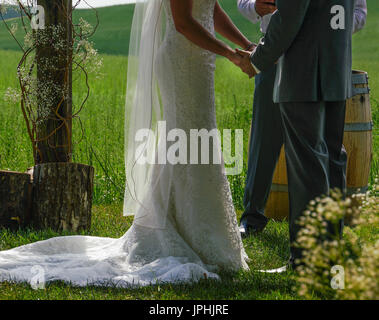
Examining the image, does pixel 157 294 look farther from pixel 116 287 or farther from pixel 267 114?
pixel 267 114

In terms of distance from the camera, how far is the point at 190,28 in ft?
10.9

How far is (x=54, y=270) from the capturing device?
3387mm

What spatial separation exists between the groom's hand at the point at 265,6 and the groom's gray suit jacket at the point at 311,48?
3.24 feet

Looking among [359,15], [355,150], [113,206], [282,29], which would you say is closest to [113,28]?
[113,206]

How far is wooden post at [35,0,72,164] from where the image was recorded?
174 inches

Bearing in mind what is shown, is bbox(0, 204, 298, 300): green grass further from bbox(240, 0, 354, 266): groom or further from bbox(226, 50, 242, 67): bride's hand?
bbox(226, 50, 242, 67): bride's hand

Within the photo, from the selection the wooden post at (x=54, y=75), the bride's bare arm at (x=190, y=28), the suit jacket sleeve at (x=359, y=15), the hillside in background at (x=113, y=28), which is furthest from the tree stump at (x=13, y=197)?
the hillside in background at (x=113, y=28)

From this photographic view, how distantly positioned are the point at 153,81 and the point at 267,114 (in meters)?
1.19

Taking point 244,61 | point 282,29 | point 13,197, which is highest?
point 282,29

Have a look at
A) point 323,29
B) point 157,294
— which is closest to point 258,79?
point 323,29

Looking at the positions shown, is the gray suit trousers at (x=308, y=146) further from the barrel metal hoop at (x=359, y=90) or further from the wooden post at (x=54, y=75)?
the wooden post at (x=54, y=75)

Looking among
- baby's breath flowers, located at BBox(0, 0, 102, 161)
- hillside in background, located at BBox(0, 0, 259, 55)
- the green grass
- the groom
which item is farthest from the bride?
hillside in background, located at BBox(0, 0, 259, 55)

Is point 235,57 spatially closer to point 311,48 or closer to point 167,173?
point 311,48

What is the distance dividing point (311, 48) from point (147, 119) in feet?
3.42
